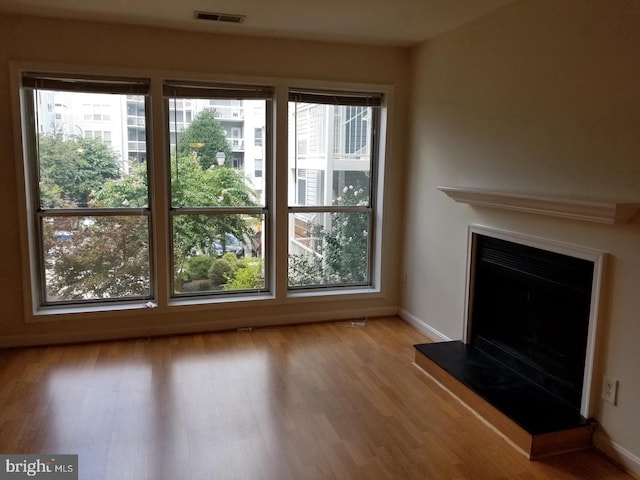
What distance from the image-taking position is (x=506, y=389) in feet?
9.77

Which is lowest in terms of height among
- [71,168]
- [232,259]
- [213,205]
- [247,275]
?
[247,275]

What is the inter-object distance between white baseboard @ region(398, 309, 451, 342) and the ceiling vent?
276cm

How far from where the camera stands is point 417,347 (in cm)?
A: 361

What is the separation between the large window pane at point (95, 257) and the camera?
3.92m

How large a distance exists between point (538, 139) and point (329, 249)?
7.02 ft

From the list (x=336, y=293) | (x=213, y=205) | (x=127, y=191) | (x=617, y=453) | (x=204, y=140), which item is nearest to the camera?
(x=617, y=453)

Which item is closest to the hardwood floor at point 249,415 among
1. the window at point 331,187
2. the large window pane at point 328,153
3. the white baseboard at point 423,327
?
the white baseboard at point 423,327

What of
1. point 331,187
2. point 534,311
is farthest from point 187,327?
point 534,311

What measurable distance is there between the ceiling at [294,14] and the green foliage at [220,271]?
1837mm

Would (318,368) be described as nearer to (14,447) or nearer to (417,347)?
(417,347)

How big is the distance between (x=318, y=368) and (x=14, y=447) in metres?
1.82

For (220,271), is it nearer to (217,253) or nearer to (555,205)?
(217,253)

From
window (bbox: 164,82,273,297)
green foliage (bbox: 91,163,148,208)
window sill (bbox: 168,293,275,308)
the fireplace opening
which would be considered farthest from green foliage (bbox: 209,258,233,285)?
the fireplace opening

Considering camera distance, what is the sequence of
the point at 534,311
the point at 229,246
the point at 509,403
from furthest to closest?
the point at 229,246, the point at 534,311, the point at 509,403
